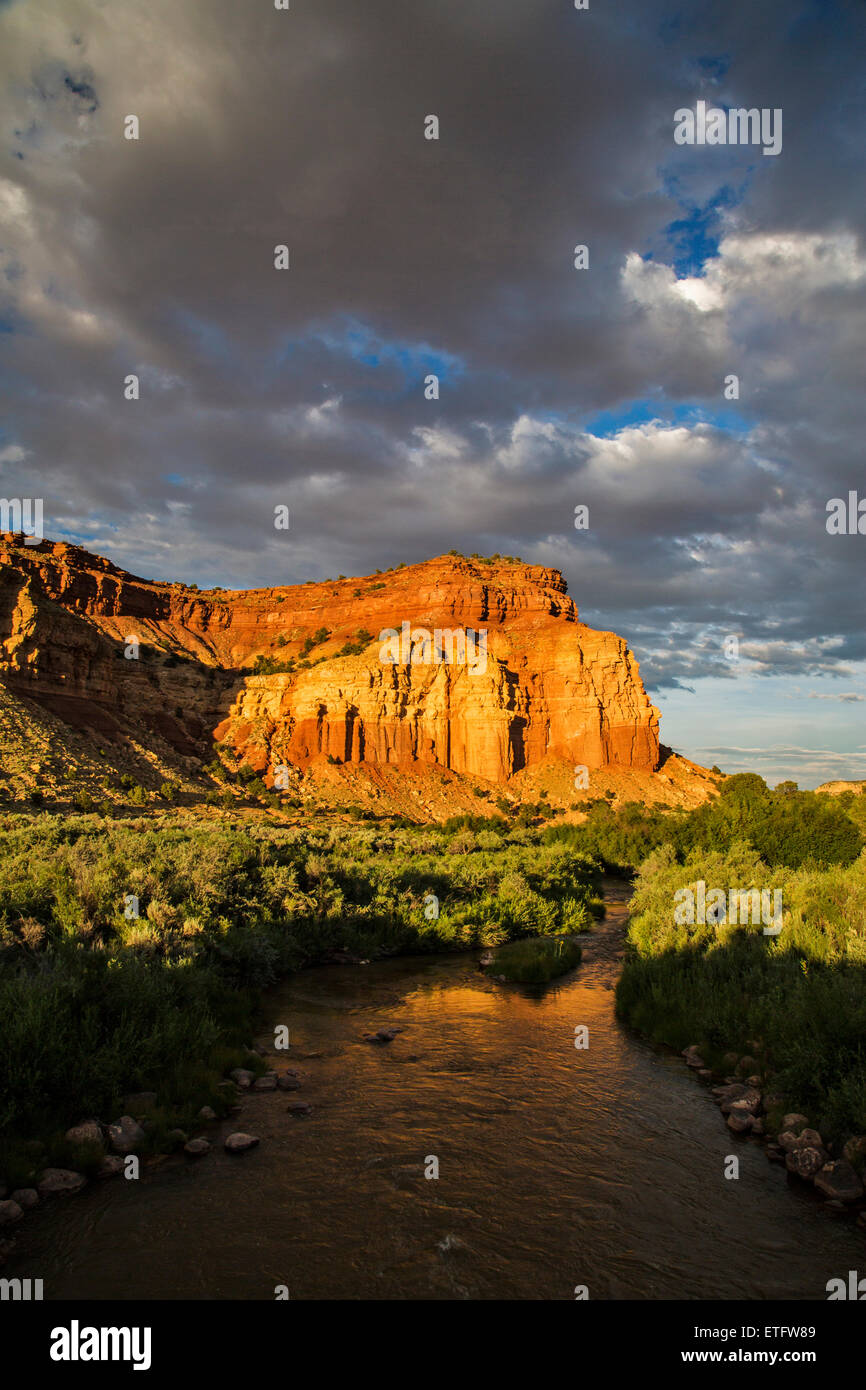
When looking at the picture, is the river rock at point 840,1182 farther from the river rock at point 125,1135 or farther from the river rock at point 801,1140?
the river rock at point 125,1135

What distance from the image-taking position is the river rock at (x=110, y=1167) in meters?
7.91

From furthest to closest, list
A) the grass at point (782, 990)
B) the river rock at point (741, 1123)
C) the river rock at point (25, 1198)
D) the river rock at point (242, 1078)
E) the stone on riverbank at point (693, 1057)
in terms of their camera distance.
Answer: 1. the stone on riverbank at point (693, 1057)
2. the river rock at point (242, 1078)
3. the river rock at point (741, 1123)
4. the grass at point (782, 990)
5. the river rock at point (25, 1198)

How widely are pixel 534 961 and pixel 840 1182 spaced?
39.4 feet

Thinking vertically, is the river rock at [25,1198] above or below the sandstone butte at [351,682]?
below

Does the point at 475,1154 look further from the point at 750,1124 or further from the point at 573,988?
the point at 573,988

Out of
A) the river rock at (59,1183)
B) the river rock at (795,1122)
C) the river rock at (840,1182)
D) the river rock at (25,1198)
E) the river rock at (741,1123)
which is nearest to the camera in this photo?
the river rock at (25,1198)

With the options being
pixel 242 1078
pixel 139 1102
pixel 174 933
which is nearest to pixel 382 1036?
pixel 242 1078

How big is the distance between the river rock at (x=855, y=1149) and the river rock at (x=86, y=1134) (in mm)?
9040

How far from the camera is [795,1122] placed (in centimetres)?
902

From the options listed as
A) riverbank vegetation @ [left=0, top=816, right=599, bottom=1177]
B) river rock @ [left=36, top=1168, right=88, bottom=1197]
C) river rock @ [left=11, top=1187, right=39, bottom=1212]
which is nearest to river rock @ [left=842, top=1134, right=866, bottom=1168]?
riverbank vegetation @ [left=0, top=816, right=599, bottom=1177]

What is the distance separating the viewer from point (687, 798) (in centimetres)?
7125

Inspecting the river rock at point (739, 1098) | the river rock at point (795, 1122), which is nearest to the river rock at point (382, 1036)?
the river rock at point (739, 1098)

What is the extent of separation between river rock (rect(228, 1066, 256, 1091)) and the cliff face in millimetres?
48203
